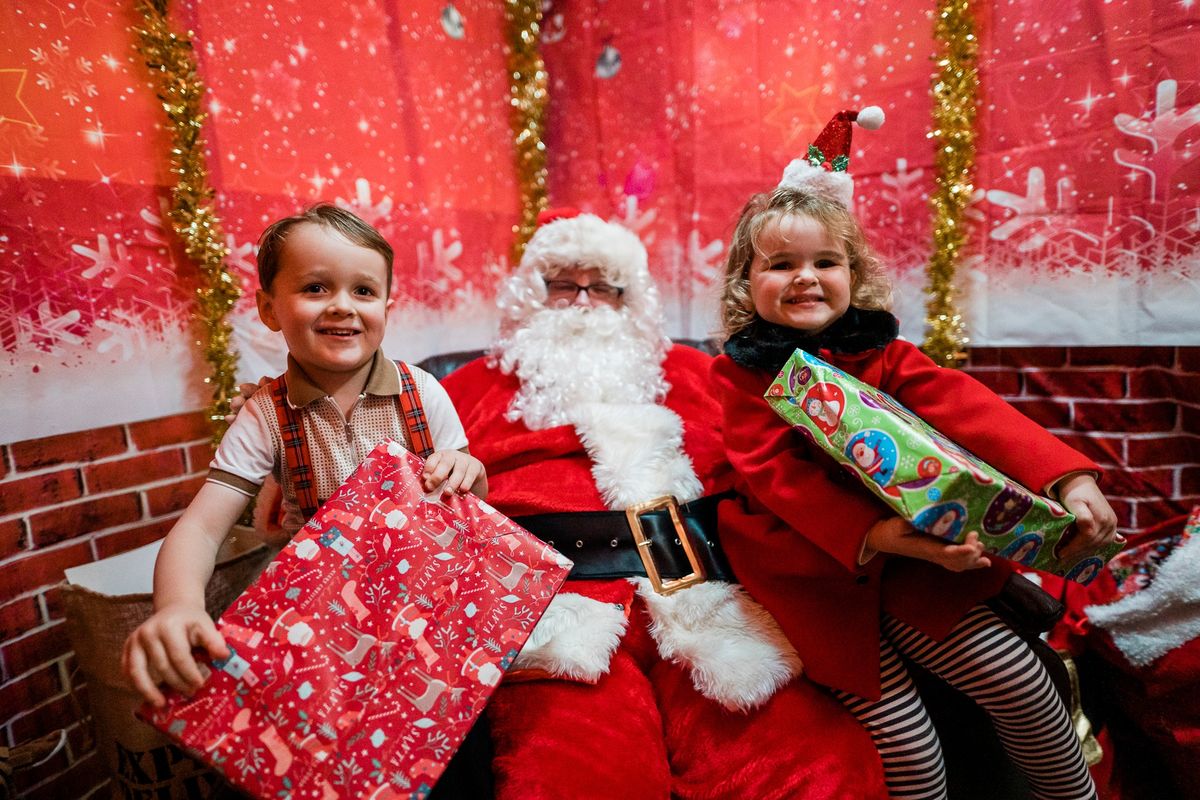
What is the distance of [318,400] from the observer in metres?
1.21

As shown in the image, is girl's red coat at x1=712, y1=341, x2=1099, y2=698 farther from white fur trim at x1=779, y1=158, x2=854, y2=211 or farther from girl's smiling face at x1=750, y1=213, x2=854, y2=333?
white fur trim at x1=779, y1=158, x2=854, y2=211

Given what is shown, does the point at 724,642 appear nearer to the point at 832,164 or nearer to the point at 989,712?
the point at 989,712

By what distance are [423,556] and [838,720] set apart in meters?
0.84

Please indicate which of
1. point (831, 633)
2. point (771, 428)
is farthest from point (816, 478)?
point (831, 633)

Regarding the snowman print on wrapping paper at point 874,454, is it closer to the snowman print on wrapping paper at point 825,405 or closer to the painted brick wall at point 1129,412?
the snowman print on wrapping paper at point 825,405

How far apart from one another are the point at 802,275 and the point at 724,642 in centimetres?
77

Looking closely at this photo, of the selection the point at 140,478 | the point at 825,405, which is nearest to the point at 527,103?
the point at 140,478

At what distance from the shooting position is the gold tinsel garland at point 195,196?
5.11 ft

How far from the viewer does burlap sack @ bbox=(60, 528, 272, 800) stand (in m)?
1.24

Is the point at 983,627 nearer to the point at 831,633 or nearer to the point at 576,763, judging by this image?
the point at 831,633

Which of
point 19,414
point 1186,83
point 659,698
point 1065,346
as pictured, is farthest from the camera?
point 1065,346

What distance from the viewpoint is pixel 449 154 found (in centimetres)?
238

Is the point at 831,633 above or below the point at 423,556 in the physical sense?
below

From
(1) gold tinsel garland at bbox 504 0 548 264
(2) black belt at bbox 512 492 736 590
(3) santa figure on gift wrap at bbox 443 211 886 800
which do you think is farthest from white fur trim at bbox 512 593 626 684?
(1) gold tinsel garland at bbox 504 0 548 264
